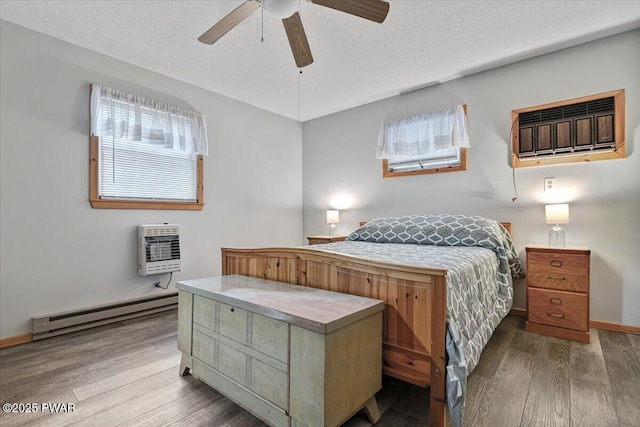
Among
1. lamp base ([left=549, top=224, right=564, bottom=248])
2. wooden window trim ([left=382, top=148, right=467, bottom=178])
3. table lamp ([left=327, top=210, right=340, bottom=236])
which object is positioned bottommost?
lamp base ([left=549, top=224, right=564, bottom=248])

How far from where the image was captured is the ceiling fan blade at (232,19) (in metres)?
1.90

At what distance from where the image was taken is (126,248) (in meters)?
3.10

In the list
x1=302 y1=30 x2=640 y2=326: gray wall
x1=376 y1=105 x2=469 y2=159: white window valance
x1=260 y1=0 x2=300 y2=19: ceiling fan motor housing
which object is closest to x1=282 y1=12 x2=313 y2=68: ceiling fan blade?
x1=260 y1=0 x2=300 y2=19: ceiling fan motor housing

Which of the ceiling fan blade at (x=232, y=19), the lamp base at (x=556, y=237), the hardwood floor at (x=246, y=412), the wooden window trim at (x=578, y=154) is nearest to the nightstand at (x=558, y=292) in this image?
the hardwood floor at (x=246, y=412)

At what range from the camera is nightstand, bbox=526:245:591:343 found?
2.44m

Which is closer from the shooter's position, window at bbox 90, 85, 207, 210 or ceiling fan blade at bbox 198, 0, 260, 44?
ceiling fan blade at bbox 198, 0, 260, 44

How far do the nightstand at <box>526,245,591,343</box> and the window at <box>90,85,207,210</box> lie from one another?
3.48 meters

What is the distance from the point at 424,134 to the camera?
12.1ft

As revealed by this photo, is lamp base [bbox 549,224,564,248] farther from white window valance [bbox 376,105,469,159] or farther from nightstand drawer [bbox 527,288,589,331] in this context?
white window valance [bbox 376,105,469,159]

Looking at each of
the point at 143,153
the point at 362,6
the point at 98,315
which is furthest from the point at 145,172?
the point at 362,6

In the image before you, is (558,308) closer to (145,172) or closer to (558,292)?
(558,292)

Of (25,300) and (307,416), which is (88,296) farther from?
(307,416)

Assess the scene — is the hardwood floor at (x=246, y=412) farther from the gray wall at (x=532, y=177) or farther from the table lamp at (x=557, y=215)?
the table lamp at (x=557, y=215)

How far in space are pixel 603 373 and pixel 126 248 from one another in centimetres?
393
